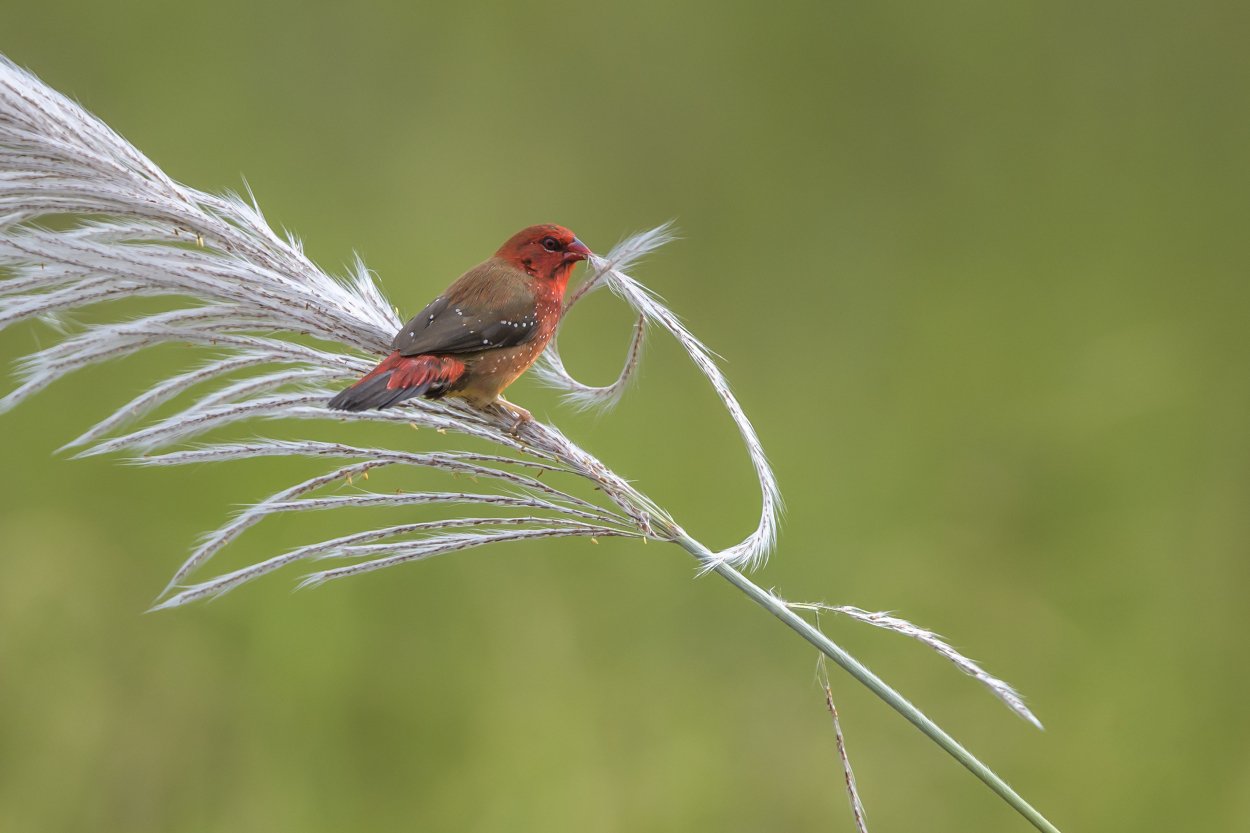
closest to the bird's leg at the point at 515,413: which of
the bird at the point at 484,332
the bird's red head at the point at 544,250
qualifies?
the bird at the point at 484,332

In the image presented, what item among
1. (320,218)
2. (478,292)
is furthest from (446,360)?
(320,218)

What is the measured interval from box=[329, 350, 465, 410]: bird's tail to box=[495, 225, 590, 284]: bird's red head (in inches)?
13.6

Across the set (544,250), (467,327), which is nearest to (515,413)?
(467,327)

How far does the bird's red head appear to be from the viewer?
1.84 metres

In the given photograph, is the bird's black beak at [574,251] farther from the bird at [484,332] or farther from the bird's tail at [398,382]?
the bird's tail at [398,382]

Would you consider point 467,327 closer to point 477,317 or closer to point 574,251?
point 477,317

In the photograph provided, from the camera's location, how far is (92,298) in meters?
1.22

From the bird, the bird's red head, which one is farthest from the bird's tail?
the bird's red head

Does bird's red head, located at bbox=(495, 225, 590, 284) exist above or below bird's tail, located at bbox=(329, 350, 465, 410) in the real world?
above

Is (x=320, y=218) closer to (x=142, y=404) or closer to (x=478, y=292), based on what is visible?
(x=478, y=292)

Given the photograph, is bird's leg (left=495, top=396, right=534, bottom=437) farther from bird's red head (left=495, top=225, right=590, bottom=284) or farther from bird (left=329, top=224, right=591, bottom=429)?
bird's red head (left=495, top=225, right=590, bottom=284)

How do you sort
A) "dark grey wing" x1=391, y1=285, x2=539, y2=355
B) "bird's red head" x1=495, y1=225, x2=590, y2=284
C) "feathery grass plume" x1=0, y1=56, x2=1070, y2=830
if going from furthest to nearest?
"bird's red head" x1=495, y1=225, x2=590, y2=284 < "dark grey wing" x1=391, y1=285, x2=539, y2=355 < "feathery grass plume" x1=0, y1=56, x2=1070, y2=830

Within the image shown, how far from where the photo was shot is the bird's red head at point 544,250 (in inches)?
72.3

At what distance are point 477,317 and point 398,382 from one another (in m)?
0.30
